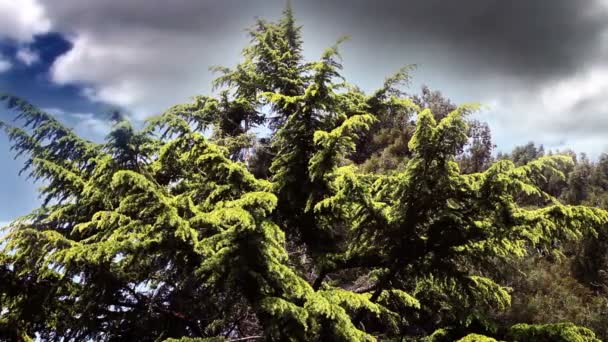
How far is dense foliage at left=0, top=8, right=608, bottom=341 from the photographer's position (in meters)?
5.64

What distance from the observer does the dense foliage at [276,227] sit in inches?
222

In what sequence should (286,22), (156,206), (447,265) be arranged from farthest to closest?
(286,22) < (447,265) < (156,206)

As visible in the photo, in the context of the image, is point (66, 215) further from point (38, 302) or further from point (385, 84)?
point (385, 84)

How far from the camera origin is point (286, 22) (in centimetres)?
1125

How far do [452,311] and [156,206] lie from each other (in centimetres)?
492

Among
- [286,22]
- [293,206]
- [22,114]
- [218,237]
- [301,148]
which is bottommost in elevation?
[218,237]

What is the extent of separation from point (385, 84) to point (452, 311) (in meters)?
4.12

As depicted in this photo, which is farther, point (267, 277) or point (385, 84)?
point (385, 84)

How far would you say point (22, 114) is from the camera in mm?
7855

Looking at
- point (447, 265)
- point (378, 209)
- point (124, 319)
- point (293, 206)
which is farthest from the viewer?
point (124, 319)

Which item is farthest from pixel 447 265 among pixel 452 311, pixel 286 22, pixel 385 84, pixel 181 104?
pixel 286 22

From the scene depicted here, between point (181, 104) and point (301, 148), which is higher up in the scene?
point (181, 104)

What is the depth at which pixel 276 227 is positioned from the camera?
5.67 m

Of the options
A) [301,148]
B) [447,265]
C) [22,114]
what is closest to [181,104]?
[22,114]
